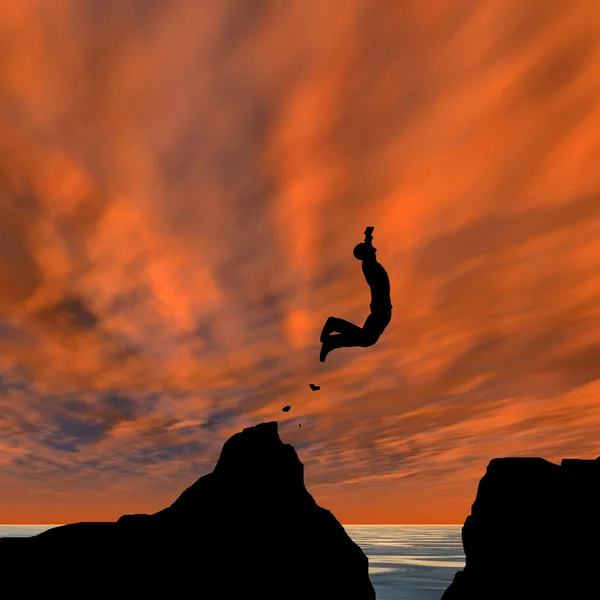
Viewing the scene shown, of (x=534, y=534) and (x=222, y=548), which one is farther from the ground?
(x=222, y=548)

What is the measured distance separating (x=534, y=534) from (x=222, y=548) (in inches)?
328

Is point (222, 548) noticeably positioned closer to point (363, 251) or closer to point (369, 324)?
point (369, 324)

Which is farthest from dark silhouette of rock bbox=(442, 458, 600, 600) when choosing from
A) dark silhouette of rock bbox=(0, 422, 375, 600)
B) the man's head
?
the man's head

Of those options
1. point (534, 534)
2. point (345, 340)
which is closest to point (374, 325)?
point (345, 340)

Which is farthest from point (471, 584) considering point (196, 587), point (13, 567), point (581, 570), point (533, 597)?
point (13, 567)

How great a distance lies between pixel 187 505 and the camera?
1504cm

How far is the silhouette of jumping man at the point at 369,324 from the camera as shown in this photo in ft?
33.2

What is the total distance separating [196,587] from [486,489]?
29.6 feet

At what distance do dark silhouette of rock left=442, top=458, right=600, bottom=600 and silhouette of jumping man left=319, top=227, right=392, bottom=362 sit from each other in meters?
7.44

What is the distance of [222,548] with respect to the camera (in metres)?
13.3

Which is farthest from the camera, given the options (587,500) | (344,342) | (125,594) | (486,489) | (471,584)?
(486,489)

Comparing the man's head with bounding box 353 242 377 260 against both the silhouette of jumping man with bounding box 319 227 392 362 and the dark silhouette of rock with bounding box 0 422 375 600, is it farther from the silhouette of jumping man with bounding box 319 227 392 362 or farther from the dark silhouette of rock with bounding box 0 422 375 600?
the dark silhouette of rock with bounding box 0 422 375 600

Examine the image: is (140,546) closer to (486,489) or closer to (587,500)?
(486,489)

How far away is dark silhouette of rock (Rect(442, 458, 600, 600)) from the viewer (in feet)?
39.1
